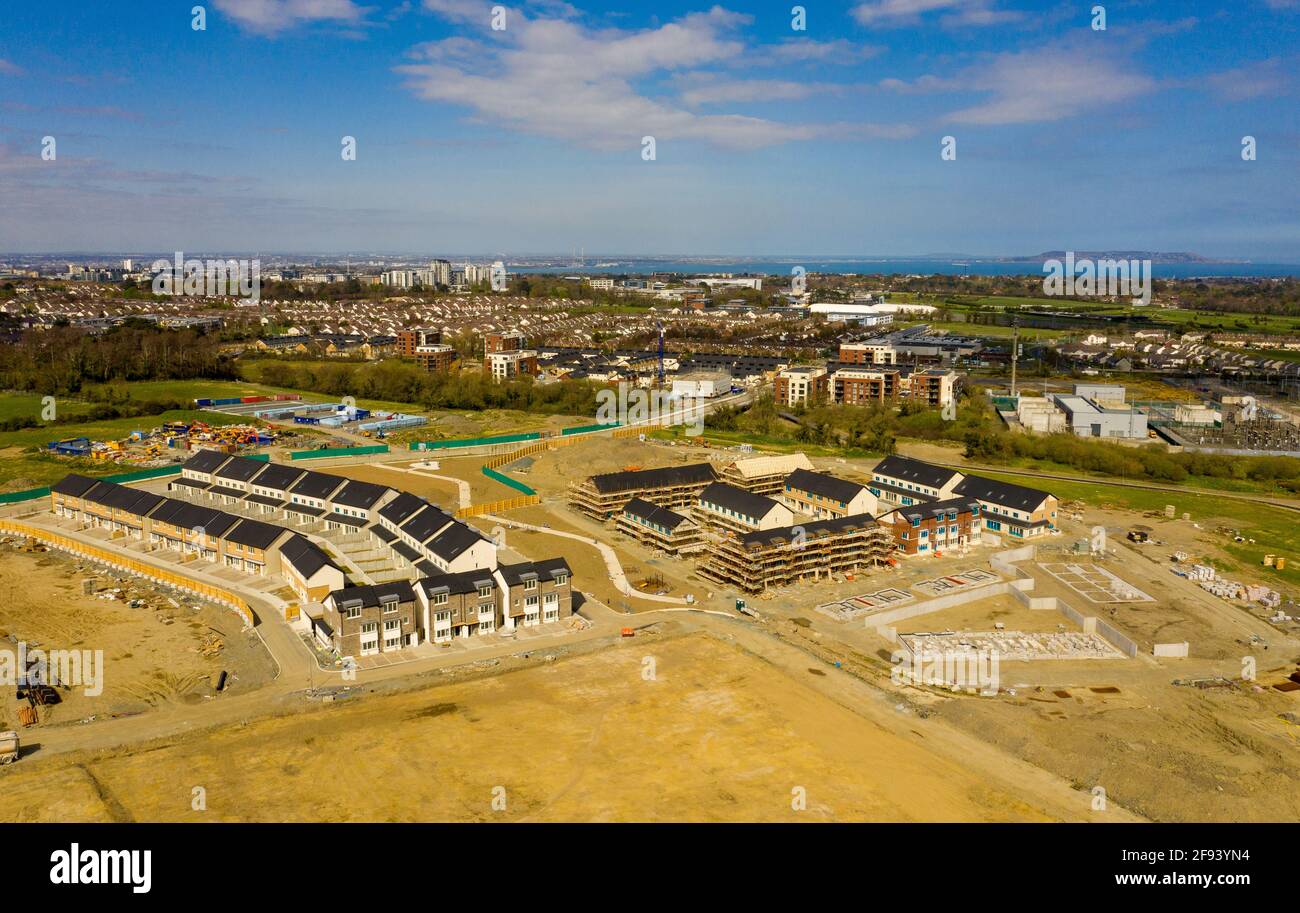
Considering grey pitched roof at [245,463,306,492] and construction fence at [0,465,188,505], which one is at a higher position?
grey pitched roof at [245,463,306,492]

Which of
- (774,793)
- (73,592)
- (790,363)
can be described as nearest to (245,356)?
(790,363)

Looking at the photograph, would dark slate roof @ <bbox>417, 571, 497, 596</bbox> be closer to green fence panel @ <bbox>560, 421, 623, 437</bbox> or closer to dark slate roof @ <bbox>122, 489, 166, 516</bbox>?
dark slate roof @ <bbox>122, 489, 166, 516</bbox>

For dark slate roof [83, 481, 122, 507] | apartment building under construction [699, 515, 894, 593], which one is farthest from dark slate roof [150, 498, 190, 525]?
apartment building under construction [699, 515, 894, 593]

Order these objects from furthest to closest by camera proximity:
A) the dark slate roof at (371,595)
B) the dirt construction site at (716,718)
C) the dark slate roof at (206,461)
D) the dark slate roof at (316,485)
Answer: the dark slate roof at (206,461)
the dark slate roof at (316,485)
the dark slate roof at (371,595)
the dirt construction site at (716,718)

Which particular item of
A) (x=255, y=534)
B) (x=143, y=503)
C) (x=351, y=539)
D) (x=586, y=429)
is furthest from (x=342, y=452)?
(x=255, y=534)

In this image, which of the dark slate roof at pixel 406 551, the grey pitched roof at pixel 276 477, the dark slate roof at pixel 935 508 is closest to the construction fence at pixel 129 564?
the dark slate roof at pixel 406 551

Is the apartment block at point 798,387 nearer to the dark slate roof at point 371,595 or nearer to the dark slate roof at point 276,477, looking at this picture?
the dark slate roof at point 276,477
